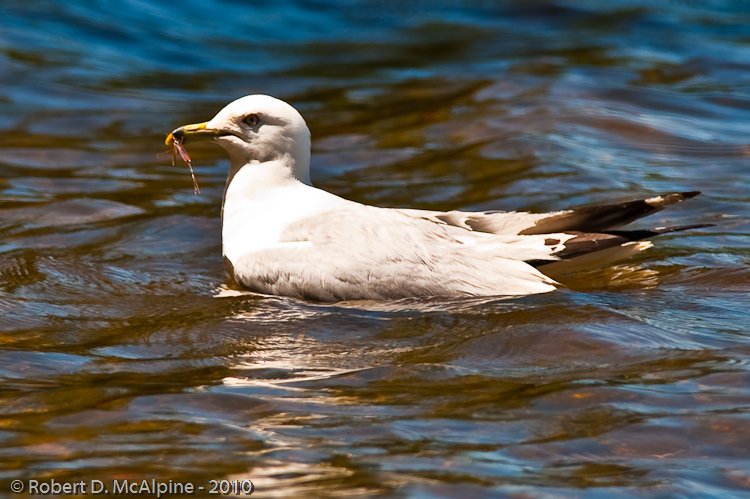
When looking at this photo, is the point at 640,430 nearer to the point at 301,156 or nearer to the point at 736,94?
the point at 301,156

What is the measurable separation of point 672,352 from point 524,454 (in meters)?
1.24

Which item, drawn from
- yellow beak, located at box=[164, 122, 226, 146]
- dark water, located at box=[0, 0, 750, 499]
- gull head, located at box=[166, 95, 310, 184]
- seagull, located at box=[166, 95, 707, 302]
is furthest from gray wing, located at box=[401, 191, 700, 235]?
yellow beak, located at box=[164, 122, 226, 146]

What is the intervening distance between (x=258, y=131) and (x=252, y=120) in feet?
0.22

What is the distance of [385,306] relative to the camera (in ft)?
16.6

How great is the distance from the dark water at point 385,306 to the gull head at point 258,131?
2.46 ft

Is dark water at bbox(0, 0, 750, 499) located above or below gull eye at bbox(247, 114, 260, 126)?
below

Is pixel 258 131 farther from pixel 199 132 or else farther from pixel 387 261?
pixel 387 261

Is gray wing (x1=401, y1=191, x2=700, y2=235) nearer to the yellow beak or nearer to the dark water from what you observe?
the dark water

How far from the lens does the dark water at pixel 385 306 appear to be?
11.6 ft

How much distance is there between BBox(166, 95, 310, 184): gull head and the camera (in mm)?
5758

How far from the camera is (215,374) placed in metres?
4.35

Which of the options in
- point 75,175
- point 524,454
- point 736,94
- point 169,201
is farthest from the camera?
point 736,94

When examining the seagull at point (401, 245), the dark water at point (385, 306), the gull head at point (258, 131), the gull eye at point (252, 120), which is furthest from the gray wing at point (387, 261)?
the gull eye at point (252, 120)

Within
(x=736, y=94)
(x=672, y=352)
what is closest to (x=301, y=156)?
(x=672, y=352)
